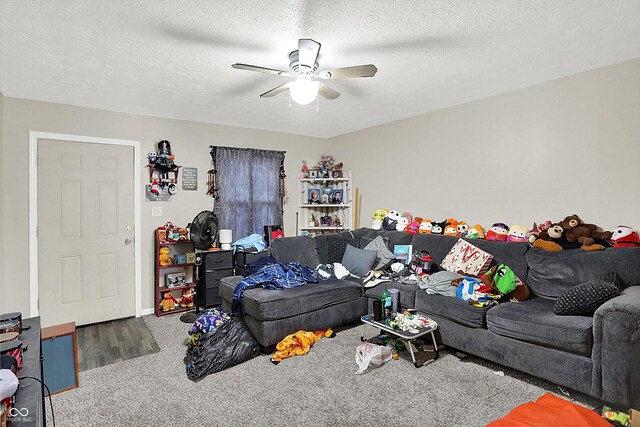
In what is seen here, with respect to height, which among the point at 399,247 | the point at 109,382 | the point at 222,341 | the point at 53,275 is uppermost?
the point at 399,247

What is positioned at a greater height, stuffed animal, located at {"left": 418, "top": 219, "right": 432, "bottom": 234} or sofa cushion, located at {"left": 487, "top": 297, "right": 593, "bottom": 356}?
stuffed animal, located at {"left": 418, "top": 219, "right": 432, "bottom": 234}

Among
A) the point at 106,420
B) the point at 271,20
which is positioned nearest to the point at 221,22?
the point at 271,20

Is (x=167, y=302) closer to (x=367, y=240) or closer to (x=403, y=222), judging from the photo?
(x=367, y=240)

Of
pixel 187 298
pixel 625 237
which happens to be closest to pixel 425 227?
pixel 625 237

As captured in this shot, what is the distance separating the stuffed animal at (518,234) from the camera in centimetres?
326

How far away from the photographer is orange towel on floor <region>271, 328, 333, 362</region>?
9.31 ft

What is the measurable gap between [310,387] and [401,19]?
2506mm

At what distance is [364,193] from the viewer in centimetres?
512

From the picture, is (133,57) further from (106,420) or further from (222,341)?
(106,420)

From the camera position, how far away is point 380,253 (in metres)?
3.99

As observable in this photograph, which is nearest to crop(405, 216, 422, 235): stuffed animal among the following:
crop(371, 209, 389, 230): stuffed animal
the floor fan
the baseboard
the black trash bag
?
crop(371, 209, 389, 230): stuffed animal

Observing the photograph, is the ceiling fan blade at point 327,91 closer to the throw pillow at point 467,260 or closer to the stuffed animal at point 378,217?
the throw pillow at point 467,260

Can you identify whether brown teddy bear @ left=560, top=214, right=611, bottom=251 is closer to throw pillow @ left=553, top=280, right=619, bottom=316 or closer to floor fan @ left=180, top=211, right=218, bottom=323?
throw pillow @ left=553, top=280, right=619, bottom=316

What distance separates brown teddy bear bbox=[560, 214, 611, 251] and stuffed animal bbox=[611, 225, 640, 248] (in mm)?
57
